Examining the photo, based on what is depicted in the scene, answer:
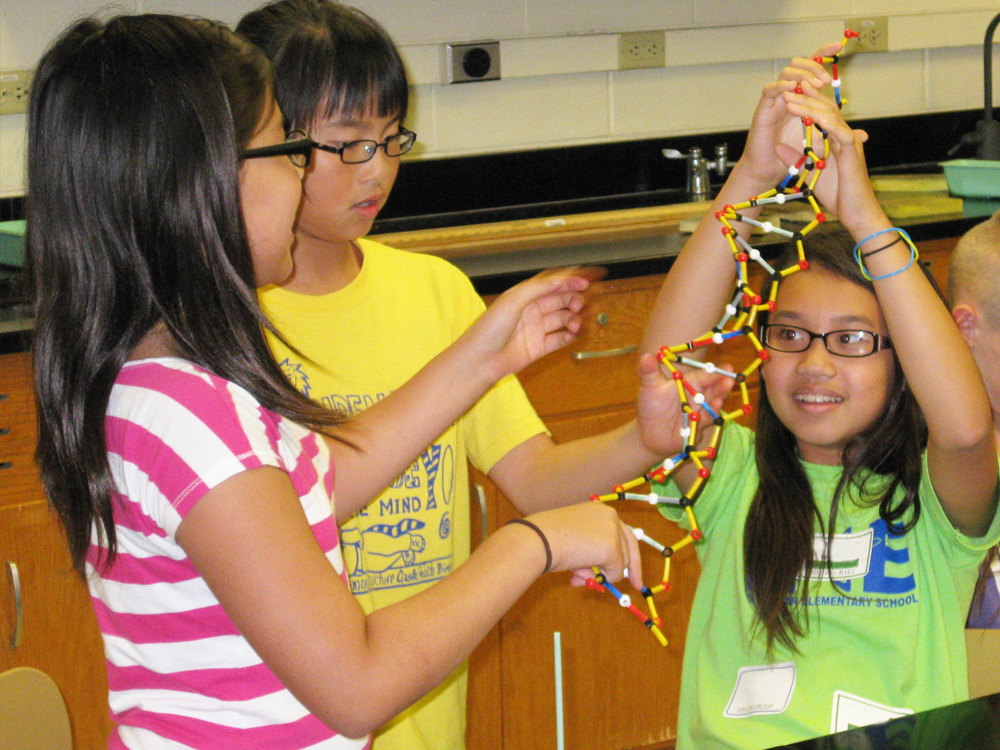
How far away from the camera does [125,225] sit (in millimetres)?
864

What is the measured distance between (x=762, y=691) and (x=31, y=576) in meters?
1.11

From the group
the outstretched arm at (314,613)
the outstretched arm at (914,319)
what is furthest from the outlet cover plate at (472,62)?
the outstretched arm at (314,613)

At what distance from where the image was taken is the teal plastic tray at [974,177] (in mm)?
2494

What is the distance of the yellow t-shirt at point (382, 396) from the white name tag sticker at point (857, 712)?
0.44 meters

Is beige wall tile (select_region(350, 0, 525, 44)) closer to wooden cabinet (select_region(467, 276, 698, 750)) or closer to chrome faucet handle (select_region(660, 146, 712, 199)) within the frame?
chrome faucet handle (select_region(660, 146, 712, 199))

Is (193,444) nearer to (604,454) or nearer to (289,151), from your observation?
(289,151)

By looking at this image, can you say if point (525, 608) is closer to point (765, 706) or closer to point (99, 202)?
point (765, 706)

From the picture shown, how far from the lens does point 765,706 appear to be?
115cm

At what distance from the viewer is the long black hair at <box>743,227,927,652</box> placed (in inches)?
47.3

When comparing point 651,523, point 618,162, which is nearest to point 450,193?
point 618,162

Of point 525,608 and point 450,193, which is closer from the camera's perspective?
point 525,608

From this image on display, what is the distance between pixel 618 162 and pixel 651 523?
984 millimetres

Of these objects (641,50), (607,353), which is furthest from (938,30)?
(607,353)

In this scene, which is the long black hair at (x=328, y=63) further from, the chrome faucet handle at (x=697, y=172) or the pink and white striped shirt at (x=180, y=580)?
the chrome faucet handle at (x=697, y=172)
